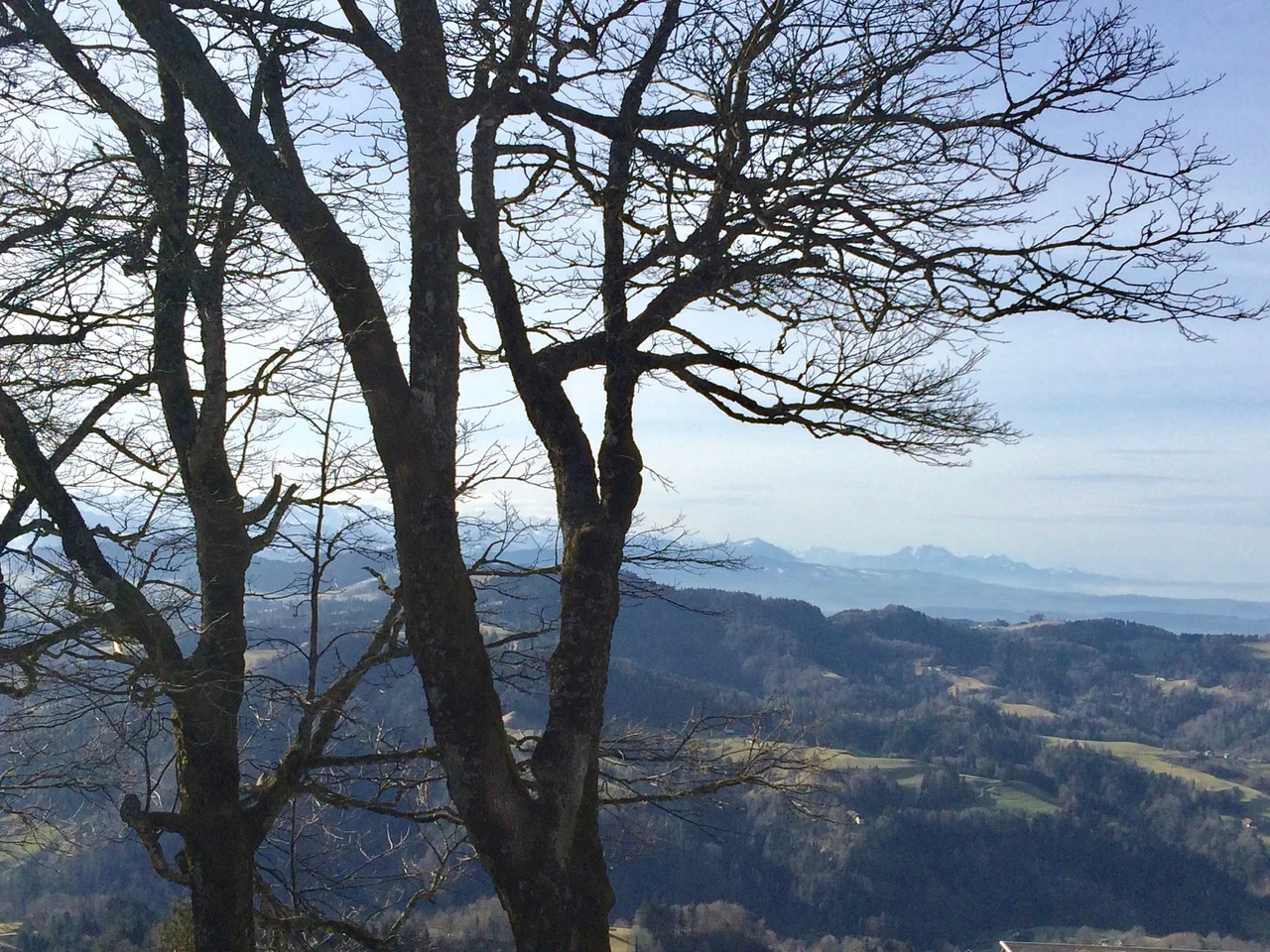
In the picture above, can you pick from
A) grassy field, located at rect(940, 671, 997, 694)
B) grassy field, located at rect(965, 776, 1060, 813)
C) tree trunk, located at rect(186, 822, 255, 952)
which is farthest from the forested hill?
tree trunk, located at rect(186, 822, 255, 952)

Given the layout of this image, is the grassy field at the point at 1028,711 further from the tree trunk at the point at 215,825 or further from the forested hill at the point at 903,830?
the tree trunk at the point at 215,825

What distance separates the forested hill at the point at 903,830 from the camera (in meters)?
38.2

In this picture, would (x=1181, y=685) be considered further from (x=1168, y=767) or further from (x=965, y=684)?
(x=1168, y=767)

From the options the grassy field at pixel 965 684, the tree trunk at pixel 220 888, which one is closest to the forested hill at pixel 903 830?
the grassy field at pixel 965 684

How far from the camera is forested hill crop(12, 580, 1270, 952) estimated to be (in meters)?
38.2

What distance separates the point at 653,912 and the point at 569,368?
38112 mm

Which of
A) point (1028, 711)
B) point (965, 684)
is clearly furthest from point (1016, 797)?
point (965, 684)

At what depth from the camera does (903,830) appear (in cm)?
5966

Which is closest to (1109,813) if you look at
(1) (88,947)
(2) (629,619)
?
(2) (629,619)

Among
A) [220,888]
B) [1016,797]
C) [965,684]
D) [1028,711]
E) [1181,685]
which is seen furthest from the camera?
[1181,685]

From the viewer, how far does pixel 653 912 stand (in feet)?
126

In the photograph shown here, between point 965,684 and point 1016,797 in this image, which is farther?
point 965,684

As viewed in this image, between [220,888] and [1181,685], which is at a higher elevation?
[220,888]

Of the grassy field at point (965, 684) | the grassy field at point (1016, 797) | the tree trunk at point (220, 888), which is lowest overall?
the grassy field at point (1016, 797)
